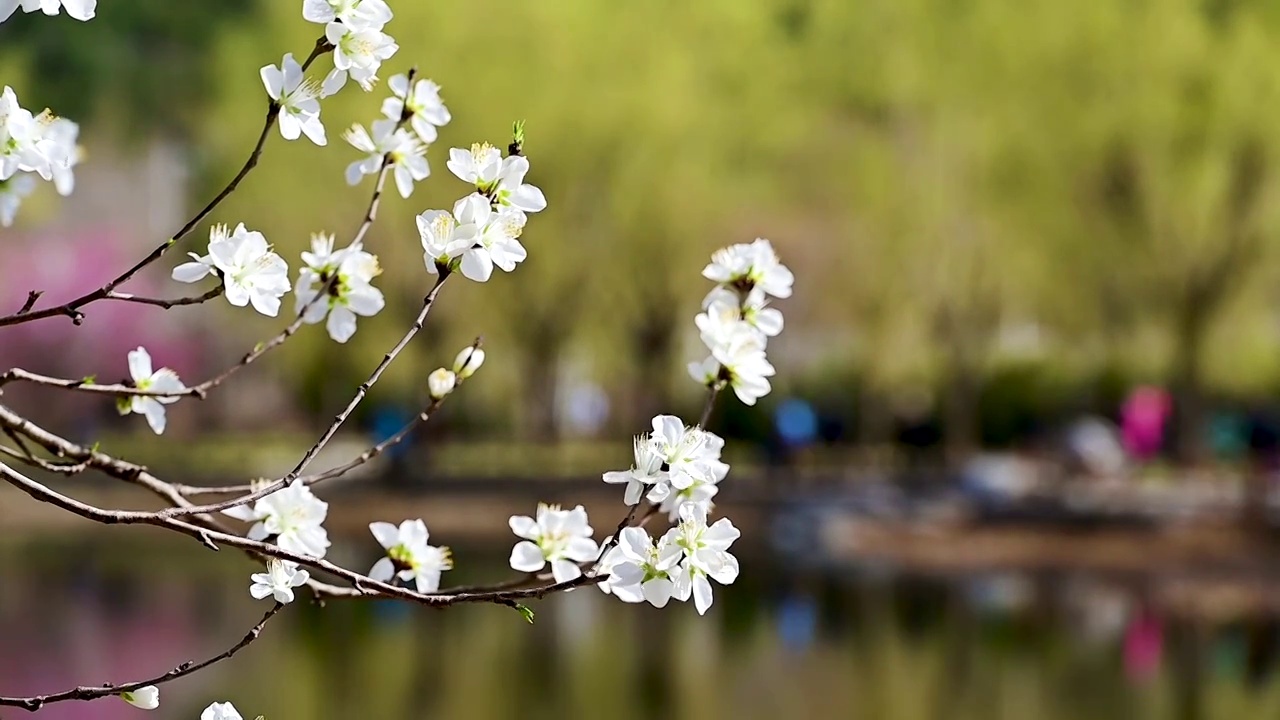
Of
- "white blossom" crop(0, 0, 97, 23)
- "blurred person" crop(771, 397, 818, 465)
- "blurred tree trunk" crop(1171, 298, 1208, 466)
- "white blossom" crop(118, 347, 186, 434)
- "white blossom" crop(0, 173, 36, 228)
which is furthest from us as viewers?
"blurred person" crop(771, 397, 818, 465)

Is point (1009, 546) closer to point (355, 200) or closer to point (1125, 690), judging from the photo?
point (1125, 690)

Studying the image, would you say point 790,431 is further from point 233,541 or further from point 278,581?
point 233,541

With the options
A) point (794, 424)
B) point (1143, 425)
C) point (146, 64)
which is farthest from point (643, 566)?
point (146, 64)

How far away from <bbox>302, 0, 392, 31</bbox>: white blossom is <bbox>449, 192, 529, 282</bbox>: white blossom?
210 mm

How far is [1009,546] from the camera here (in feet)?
49.8

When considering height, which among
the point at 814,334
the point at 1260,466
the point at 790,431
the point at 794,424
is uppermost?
the point at 814,334

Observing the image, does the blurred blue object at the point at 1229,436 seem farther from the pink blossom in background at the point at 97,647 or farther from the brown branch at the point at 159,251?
the brown branch at the point at 159,251

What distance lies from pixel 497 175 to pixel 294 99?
235mm

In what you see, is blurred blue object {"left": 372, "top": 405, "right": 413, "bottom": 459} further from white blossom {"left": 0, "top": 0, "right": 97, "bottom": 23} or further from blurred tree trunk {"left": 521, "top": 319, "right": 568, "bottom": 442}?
Answer: white blossom {"left": 0, "top": 0, "right": 97, "bottom": 23}

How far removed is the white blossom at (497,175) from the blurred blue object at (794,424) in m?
17.3

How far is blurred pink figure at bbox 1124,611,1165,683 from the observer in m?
9.80

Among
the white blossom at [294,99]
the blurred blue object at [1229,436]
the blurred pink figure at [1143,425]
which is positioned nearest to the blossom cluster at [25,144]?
the white blossom at [294,99]

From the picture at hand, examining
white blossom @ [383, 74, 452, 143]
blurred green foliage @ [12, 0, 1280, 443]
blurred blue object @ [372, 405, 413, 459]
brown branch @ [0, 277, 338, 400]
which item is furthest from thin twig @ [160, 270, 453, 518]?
blurred blue object @ [372, 405, 413, 459]

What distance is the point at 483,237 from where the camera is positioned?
175cm
